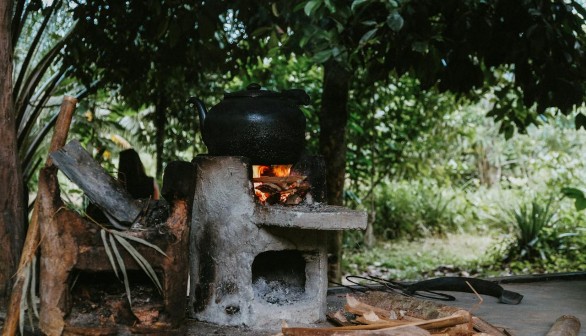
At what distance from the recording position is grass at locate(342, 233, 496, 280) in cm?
796

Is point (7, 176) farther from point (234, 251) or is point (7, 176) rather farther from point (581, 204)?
point (581, 204)

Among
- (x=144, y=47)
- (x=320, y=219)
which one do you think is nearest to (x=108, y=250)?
(x=320, y=219)

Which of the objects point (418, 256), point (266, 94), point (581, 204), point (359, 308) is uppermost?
point (266, 94)

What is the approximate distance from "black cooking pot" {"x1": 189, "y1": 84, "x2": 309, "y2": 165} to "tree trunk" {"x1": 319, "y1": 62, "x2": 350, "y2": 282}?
1912mm

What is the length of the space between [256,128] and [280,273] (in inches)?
43.0

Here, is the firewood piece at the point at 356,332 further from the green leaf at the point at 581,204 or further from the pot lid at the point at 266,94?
the green leaf at the point at 581,204

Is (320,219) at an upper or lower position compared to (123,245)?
upper

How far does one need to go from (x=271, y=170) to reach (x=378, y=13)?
4.84 feet

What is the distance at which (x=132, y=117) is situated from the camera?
1026 cm

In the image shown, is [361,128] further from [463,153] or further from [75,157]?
[463,153]

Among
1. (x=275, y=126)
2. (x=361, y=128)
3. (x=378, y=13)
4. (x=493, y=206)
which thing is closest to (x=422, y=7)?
(x=378, y=13)

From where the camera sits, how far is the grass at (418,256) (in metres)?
7.96

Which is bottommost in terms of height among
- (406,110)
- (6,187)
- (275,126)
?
(6,187)

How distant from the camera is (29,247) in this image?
322 cm
